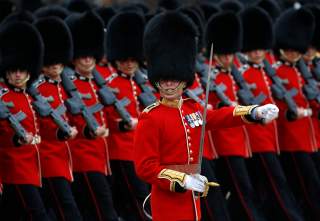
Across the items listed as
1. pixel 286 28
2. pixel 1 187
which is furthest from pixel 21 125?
pixel 286 28

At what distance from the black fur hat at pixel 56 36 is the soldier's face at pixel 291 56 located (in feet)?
6.72

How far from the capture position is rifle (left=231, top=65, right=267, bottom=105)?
30.4 feet

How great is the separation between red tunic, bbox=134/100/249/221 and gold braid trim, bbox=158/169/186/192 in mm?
90

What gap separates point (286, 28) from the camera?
1023 centimetres

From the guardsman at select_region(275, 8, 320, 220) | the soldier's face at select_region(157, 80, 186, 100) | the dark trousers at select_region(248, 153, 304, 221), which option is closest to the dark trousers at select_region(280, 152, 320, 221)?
the guardsman at select_region(275, 8, 320, 220)

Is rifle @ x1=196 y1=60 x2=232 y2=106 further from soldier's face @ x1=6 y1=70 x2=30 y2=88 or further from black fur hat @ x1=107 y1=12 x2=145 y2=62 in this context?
soldier's face @ x1=6 y1=70 x2=30 y2=88

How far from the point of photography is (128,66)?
9.07m

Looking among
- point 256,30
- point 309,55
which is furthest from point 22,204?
point 309,55

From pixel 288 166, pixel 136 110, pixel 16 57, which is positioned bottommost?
pixel 288 166

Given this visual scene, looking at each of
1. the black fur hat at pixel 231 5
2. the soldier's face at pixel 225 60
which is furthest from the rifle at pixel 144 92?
the black fur hat at pixel 231 5

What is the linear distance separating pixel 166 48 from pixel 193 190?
0.94 meters

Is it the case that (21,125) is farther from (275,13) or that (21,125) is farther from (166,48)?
(275,13)

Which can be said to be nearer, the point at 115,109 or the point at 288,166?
the point at 115,109

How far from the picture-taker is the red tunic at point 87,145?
8.49 m
